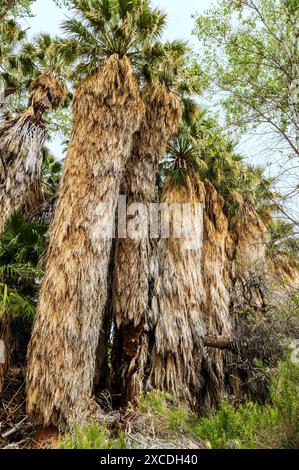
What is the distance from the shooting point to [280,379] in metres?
5.79

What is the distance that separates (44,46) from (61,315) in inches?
380

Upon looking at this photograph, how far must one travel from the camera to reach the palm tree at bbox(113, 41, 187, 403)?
901cm

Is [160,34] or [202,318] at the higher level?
[160,34]

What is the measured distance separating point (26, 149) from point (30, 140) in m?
0.33

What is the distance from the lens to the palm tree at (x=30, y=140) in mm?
10773

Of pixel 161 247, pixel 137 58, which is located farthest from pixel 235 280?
pixel 137 58

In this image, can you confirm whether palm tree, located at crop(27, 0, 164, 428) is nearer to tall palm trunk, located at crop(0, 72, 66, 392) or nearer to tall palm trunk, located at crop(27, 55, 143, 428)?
tall palm trunk, located at crop(27, 55, 143, 428)

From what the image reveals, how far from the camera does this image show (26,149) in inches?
446

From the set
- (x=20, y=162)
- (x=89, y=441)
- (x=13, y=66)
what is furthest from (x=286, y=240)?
(x=13, y=66)

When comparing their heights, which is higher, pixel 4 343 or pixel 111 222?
pixel 111 222

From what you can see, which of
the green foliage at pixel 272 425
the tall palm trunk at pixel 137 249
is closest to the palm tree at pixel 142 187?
the tall palm trunk at pixel 137 249

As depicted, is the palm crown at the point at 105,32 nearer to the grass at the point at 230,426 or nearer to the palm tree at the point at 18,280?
the palm tree at the point at 18,280

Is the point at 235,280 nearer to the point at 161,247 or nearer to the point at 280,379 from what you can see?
the point at 161,247

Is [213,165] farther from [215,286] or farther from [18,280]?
[18,280]
